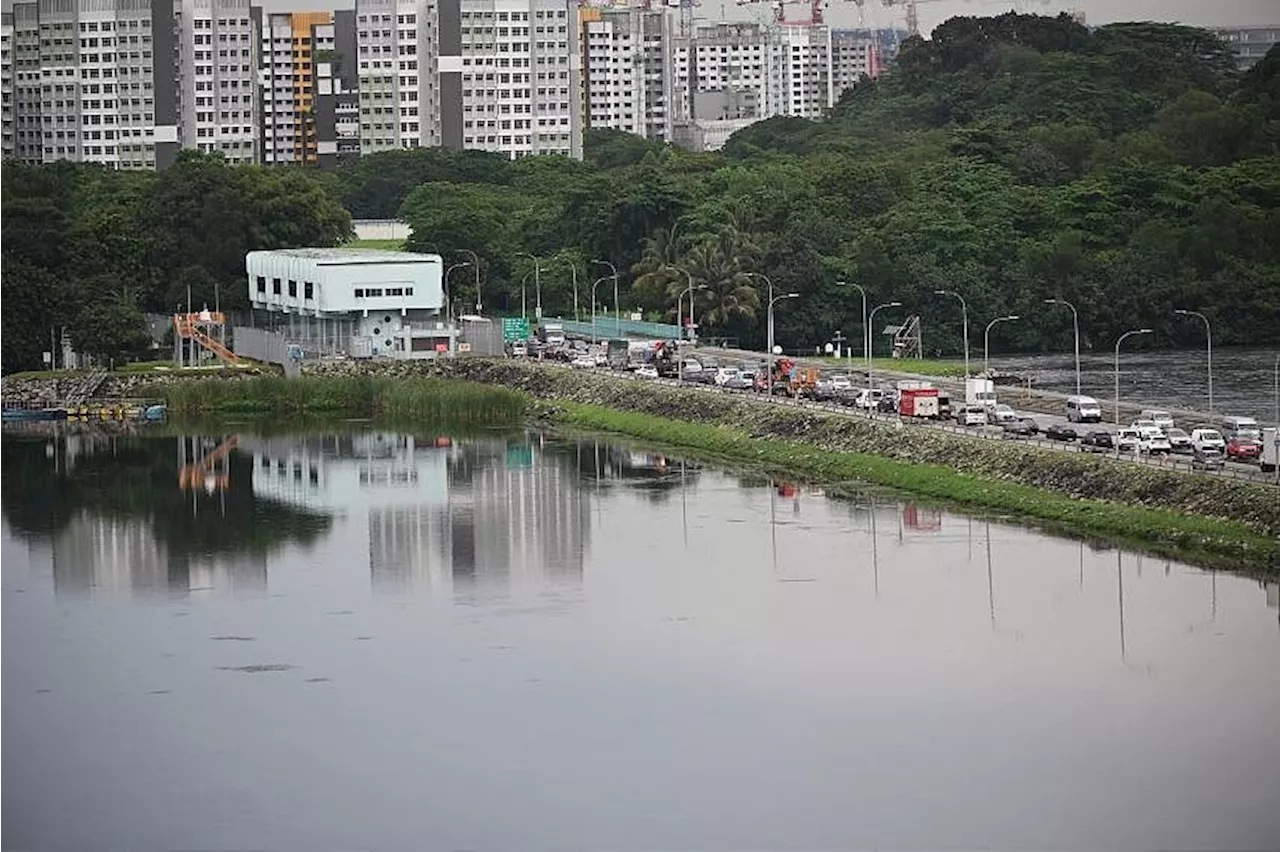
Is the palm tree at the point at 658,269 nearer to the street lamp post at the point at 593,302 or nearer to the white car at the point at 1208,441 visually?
the street lamp post at the point at 593,302

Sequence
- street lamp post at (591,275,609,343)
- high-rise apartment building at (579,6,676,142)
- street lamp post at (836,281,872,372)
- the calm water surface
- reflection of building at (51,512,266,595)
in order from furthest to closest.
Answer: high-rise apartment building at (579,6,676,142) < street lamp post at (591,275,609,343) < street lamp post at (836,281,872,372) < reflection of building at (51,512,266,595) < the calm water surface

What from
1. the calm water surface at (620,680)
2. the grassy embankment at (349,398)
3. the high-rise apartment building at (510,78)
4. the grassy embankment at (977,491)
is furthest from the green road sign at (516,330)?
the high-rise apartment building at (510,78)

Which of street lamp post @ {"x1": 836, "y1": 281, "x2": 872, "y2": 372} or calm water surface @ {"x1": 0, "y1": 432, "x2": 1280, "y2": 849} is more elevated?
street lamp post @ {"x1": 836, "y1": 281, "x2": 872, "y2": 372}

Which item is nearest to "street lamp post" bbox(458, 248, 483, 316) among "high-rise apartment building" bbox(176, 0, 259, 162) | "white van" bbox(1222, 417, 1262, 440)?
"white van" bbox(1222, 417, 1262, 440)

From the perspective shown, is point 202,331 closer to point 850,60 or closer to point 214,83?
point 214,83

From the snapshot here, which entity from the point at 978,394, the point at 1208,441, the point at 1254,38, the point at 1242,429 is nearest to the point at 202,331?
the point at 978,394

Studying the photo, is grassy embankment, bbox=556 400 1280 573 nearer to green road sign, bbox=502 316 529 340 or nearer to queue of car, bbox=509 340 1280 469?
queue of car, bbox=509 340 1280 469

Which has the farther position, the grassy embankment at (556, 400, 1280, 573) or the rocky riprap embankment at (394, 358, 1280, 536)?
the rocky riprap embankment at (394, 358, 1280, 536)
